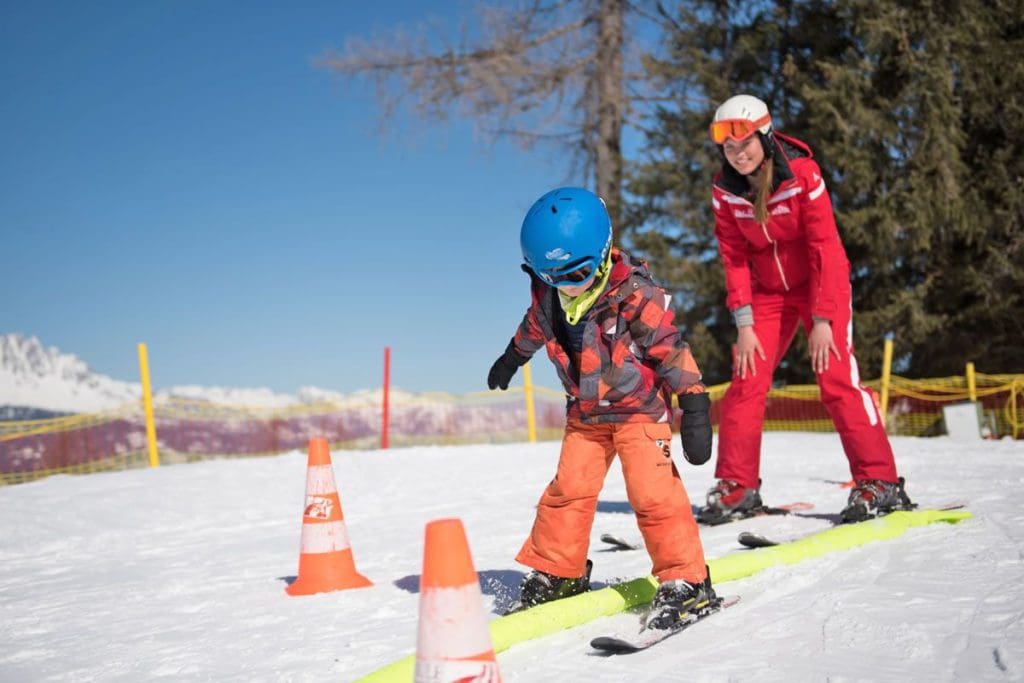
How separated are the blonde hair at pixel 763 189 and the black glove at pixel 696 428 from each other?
6.55ft

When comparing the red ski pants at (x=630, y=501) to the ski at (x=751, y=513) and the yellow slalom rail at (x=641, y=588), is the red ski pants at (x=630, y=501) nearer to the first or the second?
the yellow slalom rail at (x=641, y=588)

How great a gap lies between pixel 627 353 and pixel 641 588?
800 mm

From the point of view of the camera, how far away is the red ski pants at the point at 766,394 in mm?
4461

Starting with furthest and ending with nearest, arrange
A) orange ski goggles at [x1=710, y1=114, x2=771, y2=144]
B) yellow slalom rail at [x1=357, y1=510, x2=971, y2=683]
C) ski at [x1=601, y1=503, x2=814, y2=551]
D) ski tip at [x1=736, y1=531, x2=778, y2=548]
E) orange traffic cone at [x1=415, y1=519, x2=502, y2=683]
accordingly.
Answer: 1. orange ski goggles at [x1=710, y1=114, x2=771, y2=144]
2. ski at [x1=601, y1=503, x2=814, y2=551]
3. ski tip at [x1=736, y1=531, x2=778, y2=548]
4. yellow slalom rail at [x1=357, y1=510, x2=971, y2=683]
5. orange traffic cone at [x1=415, y1=519, x2=502, y2=683]

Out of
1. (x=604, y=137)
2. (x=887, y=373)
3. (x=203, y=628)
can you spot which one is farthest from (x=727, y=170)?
(x=604, y=137)

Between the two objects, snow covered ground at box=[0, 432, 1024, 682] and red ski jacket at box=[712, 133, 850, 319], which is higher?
red ski jacket at box=[712, 133, 850, 319]

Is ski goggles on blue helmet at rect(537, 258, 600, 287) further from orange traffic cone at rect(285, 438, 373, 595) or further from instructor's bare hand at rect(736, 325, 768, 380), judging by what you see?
instructor's bare hand at rect(736, 325, 768, 380)

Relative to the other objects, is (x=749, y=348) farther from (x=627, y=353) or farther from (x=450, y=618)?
(x=450, y=618)

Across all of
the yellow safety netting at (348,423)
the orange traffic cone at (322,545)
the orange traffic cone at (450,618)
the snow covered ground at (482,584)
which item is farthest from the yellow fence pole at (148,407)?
the orange traffic cone at (450,618)

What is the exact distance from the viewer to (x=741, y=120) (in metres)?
4.38

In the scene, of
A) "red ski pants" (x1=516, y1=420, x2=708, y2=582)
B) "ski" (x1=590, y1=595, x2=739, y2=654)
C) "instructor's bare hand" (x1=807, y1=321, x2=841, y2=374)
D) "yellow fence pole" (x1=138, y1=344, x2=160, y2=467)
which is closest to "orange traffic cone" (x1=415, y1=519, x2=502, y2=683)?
"ski" (x1=590, y1=595, x2=739, y2=654)

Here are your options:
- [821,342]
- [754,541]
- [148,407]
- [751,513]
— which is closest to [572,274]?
[754,541]

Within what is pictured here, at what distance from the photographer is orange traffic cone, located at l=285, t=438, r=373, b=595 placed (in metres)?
3.79

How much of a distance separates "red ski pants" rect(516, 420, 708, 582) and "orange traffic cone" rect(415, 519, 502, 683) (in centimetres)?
111
